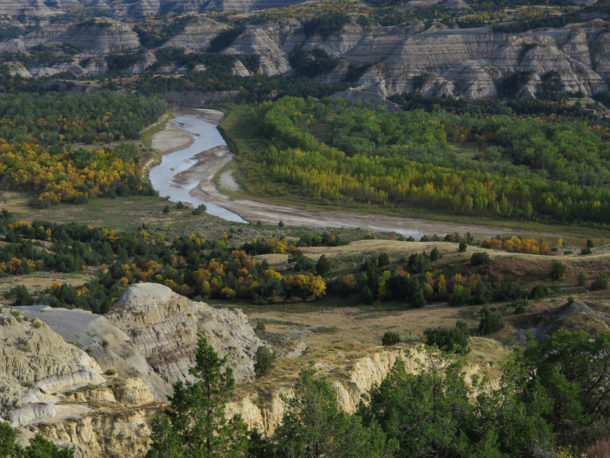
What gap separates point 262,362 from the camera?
42531 millimetres

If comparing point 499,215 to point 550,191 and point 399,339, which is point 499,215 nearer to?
point 550,191

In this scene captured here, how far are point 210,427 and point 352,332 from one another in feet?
106

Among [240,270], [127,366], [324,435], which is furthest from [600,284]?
[127,366]

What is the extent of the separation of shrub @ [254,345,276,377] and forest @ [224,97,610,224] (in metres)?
79.5

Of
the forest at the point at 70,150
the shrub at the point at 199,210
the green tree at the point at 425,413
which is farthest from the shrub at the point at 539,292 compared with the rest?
the forest at the point at 70,150

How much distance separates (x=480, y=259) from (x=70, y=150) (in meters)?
112

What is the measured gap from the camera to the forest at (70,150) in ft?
443

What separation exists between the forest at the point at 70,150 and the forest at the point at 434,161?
1036 inches

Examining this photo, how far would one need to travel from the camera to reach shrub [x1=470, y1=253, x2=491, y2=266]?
7169cm

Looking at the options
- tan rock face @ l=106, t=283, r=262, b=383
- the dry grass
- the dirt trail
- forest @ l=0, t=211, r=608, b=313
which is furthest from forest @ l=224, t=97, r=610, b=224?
tan rock face @ l=106, t=283, r=262, b=383

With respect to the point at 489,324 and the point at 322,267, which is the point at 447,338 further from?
the point at 322,267

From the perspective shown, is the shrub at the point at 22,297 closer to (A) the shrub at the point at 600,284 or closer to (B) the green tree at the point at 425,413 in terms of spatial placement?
(B) the green tree at the point at 425,413

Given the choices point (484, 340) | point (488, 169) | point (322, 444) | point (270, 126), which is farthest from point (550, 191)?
point (322, 444)

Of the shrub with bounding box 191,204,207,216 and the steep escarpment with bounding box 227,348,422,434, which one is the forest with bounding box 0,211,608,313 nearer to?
the shrub with bounding box 191,204,207,216
